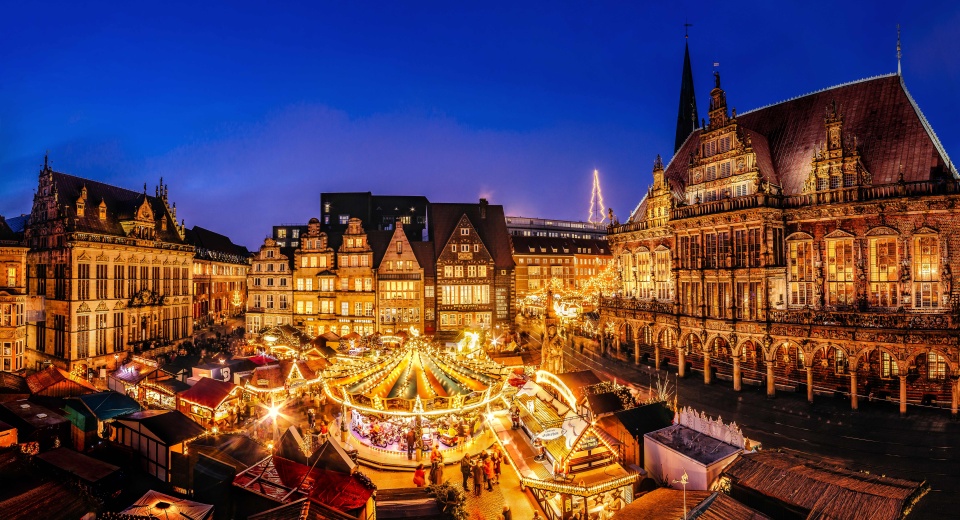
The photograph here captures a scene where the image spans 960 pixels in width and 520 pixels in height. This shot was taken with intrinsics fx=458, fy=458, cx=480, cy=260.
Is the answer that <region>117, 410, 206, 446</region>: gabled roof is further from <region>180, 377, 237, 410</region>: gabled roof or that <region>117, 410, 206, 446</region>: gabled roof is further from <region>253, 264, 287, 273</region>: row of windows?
<region>253, 264, 287, 273</region>: row of windows

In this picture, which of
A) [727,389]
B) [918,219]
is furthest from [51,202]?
[918,219]

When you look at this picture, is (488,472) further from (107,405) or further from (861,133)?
(861,133)

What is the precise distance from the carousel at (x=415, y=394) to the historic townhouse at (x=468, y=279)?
23437 mm

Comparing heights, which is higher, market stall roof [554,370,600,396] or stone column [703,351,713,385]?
market stall roof [554,370,600,396]

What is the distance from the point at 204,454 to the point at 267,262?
107 ft

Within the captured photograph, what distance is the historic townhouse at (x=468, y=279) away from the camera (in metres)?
43.6

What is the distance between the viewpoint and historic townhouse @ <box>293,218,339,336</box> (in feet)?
138

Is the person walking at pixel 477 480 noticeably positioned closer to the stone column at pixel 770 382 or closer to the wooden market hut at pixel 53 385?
the stone column at pixel 770 382

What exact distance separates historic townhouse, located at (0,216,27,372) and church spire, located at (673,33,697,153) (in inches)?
2141

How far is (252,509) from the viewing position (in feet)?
37.2

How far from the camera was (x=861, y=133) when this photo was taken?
2645cm

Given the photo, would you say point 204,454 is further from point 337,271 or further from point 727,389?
point 337,271

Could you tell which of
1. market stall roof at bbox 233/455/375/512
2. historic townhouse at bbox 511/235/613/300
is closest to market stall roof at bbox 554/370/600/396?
market stall roof at bbox 233/455/375/512

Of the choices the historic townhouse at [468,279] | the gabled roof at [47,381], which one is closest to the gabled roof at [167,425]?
the gabled roof at [47,381]
